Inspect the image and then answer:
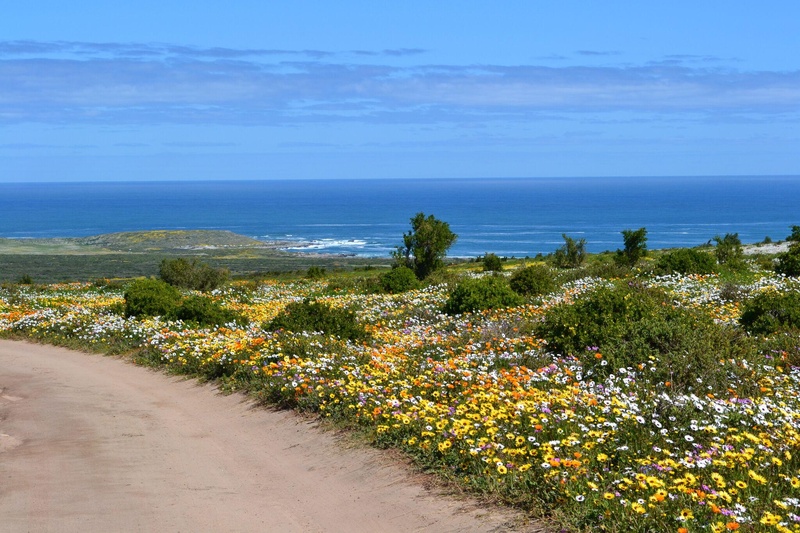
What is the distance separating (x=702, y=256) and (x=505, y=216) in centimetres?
17265

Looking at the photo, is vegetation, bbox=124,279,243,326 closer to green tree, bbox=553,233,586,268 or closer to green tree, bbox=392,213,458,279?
green tree, bbox=392,213,458,279

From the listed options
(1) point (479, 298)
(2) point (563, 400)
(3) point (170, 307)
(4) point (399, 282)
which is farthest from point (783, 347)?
(4) point (399, 282)

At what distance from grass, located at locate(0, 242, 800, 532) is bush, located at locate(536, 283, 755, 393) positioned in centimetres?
4

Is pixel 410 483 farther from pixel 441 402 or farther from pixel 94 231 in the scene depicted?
pixel 94 231

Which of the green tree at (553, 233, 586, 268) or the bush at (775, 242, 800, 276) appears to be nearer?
the bush at (775, 242, 800, 276)

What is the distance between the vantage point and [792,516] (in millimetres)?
6109

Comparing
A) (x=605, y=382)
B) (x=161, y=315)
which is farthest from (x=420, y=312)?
(x=605, y=382)

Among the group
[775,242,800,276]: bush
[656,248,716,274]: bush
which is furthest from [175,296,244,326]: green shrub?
[775,242,800,276]: bush

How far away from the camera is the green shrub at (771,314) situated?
14.4 meters

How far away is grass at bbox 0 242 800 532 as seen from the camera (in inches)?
274

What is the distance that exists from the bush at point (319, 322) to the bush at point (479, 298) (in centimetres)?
330

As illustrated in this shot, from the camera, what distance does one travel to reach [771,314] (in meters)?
14.9

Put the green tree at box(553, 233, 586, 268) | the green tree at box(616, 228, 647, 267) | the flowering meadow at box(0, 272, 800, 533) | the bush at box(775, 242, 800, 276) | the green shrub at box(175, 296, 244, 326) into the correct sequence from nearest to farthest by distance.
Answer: the flowering meadow at box(0, 272, 800, 533) < the green shrub at box(175, 296, 244, 326) < the bush at box(775, 242, 800, 276) < the green tree at box(616, 228, 647, 267) < the green tree at box(553, 233, 586, 268)

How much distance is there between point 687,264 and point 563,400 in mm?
17833
